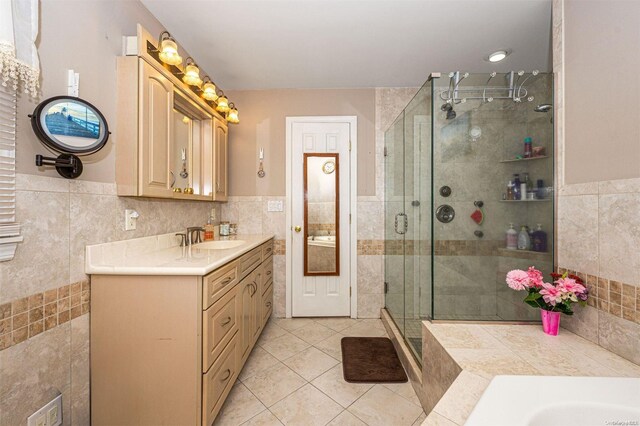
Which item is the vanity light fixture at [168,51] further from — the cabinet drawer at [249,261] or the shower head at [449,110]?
the shower head at [449,110]

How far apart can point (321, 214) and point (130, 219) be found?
5.51ft

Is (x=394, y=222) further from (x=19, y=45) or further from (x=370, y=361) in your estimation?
(x=19, y=45)

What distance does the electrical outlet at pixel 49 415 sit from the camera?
38.9 inches

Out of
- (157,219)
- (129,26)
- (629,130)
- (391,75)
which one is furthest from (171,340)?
(391,75)

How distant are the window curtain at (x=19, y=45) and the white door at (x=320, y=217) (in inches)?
75.0

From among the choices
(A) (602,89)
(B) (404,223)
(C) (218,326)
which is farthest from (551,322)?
(C) (218,326)

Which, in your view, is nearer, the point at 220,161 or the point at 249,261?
the point at 249,261

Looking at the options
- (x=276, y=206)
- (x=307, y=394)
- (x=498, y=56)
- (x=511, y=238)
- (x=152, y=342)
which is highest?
(x=498, y=56)

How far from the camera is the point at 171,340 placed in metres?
1.15

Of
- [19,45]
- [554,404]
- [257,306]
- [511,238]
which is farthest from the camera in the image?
[257,306]

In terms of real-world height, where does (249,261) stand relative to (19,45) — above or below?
below

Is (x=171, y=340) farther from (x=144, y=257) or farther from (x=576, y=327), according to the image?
(x=576, y=327)

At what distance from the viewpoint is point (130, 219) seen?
147 centimetres

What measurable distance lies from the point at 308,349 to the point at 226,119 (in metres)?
2.22
